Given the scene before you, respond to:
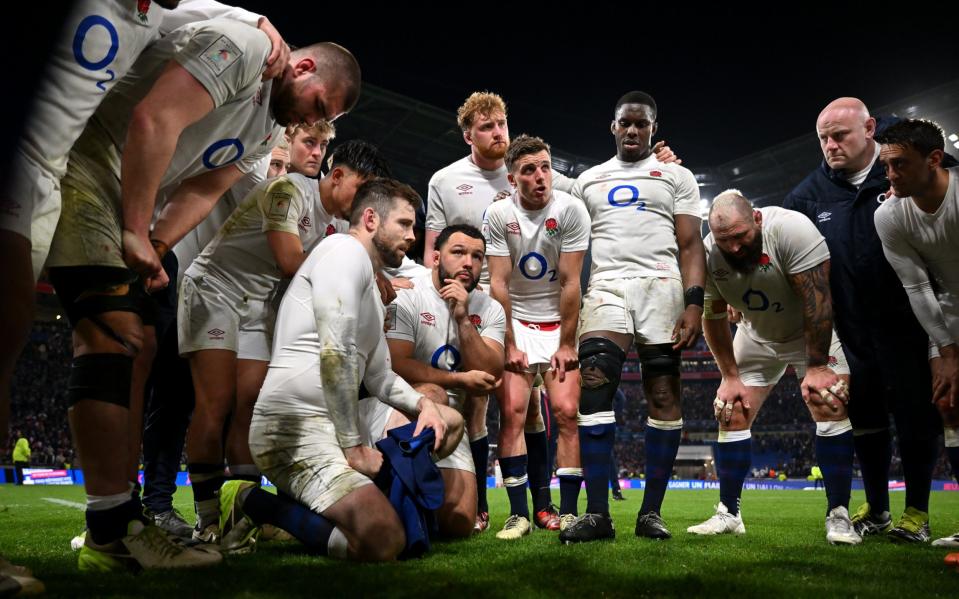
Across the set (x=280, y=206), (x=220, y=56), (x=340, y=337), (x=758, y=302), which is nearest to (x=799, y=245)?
(x=758, y=302)

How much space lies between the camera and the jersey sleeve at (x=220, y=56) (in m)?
2.75

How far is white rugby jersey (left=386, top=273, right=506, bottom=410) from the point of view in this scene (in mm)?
4773

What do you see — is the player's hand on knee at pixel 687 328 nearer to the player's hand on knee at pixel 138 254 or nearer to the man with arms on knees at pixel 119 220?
the man with arms on knees at pixel 119 220

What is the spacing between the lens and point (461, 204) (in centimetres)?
601

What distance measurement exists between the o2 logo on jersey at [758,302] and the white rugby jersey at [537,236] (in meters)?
1.21

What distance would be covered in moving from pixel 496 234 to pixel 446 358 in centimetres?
107

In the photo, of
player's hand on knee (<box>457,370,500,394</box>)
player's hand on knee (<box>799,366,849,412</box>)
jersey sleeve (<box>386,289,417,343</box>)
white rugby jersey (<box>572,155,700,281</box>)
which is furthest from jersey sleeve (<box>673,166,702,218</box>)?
jersey sleeve (<box>386,289,417,343</box>)

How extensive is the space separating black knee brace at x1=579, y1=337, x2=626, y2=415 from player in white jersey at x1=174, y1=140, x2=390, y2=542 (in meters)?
1.74

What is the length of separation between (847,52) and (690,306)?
69.4 ft

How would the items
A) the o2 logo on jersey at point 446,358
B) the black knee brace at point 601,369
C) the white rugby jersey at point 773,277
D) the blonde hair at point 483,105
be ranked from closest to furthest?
the black knee brace at point 601,369, the white rugby jersey at point 773,277, the o2 logo on jersey at point 446,358, the blonde hair at point 483,105

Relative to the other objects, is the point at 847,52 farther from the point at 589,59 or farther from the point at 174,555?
the point at 174,555

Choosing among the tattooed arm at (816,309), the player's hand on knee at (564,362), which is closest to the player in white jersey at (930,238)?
the tattooed arm at (816,309)

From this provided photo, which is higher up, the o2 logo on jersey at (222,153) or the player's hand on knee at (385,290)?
the o2 logo on jersey at (222,153)

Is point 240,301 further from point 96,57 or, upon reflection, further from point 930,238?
point 930,238
